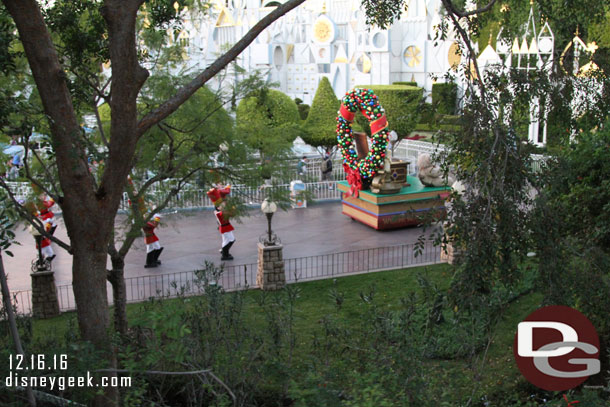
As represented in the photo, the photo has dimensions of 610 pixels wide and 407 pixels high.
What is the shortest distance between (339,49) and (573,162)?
95.6 feet

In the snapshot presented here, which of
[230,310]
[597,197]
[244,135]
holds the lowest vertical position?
[230,310]

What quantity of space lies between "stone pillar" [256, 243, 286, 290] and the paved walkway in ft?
5.93

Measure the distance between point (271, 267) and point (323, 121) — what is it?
1241 cm

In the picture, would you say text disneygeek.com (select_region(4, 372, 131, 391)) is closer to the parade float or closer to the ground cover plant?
the ground cover plant

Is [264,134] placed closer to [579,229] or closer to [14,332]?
[579,229]

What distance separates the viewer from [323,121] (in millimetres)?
23281

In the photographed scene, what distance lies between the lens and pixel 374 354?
5.49 meters

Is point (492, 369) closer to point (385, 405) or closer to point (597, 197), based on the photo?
point (597, 197)

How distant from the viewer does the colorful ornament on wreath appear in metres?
15.7

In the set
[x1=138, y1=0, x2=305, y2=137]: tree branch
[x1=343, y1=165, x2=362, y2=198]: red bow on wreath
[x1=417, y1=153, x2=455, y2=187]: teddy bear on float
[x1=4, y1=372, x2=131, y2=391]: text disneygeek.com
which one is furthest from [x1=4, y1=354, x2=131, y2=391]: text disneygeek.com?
[x1=417, y1=153, x2=455, y2=187]: teddy bear on float

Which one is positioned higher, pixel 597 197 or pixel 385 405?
pixel 597 197

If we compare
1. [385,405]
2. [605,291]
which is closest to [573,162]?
[605,291]

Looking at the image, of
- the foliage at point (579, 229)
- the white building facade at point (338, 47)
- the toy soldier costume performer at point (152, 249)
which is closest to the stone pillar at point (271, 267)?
the toy soldier costume performer at point (152, 249)

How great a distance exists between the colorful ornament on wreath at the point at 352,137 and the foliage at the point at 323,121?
6.31 meters
